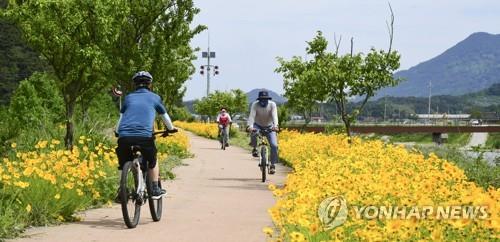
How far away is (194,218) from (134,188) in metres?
1.13

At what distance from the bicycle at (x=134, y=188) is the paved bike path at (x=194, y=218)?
0.17 metres

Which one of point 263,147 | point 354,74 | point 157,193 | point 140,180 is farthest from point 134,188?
point 354,74

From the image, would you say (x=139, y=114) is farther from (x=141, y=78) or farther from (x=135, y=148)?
(x=141, y=78)

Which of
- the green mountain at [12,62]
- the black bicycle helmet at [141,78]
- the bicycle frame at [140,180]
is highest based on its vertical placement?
the green mountain at [12,62]

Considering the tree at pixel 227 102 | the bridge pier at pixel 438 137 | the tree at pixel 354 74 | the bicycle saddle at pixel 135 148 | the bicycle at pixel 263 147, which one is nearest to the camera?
the bicycle saddle at pixel 135 148

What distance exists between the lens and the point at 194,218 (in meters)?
8.39

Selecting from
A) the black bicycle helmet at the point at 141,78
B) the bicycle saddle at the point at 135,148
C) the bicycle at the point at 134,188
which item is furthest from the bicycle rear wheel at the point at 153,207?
the black bicycle helmet at the point at 141,78

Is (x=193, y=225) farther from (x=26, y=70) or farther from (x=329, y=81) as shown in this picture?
(x=26, y=70)

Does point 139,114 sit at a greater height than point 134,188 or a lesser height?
greater

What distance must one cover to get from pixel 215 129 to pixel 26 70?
3736cm

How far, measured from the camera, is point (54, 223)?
752 centimetres

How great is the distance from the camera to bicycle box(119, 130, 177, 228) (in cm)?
723

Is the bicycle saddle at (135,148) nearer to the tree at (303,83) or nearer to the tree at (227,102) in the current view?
the tree at (303,83)

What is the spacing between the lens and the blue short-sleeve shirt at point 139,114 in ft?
24.8
